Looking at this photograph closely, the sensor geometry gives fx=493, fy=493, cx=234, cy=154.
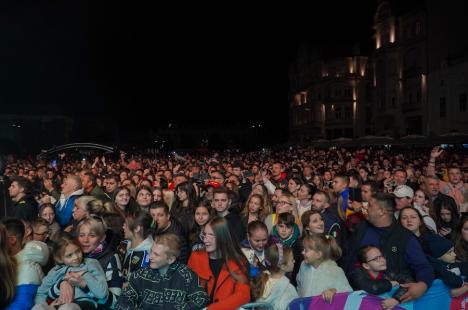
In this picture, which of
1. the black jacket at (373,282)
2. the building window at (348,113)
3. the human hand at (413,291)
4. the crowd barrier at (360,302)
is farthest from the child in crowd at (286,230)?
the building window at (348,113)

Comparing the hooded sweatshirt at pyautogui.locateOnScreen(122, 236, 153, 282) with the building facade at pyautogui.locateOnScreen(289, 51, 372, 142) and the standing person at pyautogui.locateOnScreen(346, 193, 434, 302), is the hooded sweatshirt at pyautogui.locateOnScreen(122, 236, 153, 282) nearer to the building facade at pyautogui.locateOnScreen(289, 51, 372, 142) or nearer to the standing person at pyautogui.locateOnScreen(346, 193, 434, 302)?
the standing person at pyautogui.locateOnScreen(346, 193, 434, 302)

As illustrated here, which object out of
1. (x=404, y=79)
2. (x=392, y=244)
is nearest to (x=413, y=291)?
(x=392, y=244)

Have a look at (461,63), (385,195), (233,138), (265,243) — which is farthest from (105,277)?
(233,138)

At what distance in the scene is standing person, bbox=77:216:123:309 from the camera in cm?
512

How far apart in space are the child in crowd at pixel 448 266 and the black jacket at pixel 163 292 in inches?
99.5

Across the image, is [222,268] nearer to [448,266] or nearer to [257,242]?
[257,242]

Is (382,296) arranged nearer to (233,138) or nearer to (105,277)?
(105,277)

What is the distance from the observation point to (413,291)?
465 centimetres

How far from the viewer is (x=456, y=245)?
571 centimetres

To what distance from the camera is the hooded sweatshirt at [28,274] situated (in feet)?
12.7

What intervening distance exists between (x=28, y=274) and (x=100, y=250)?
1.42 m

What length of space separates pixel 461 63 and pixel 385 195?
3608cm

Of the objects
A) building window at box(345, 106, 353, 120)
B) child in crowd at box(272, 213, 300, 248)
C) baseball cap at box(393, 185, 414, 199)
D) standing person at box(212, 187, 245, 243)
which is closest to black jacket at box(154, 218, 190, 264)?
standing person at box(212, 187, 245, 243)

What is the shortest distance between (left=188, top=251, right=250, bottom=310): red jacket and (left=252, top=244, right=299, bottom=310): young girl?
21 cm
